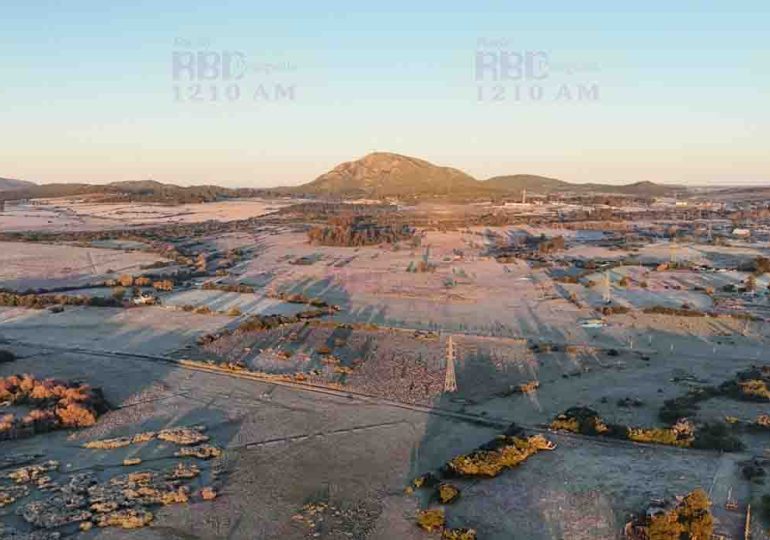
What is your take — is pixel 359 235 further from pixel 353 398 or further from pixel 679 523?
pixel 679 523

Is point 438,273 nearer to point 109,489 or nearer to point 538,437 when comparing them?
point 538,437

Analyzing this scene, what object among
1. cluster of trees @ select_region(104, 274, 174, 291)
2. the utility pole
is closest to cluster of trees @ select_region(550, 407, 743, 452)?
the utility pole

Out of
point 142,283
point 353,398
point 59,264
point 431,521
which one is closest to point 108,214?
point 59,264

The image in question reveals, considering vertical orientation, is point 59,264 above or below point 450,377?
above

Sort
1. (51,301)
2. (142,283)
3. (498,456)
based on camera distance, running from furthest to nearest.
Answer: (142,283), (51,301), (498,456)

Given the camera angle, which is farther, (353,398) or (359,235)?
(359,235)

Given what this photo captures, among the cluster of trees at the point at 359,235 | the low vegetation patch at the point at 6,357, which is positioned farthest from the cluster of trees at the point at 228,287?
the cluster of trees at the point at 359,235

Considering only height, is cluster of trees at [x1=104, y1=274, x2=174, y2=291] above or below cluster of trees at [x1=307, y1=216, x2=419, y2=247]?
below

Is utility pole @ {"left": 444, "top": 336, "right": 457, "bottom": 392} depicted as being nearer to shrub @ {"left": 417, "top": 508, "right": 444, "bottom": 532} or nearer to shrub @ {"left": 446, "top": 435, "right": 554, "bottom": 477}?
shrub @ {"left": 446, "top": 435, "right": 554, "bottom": 477}
